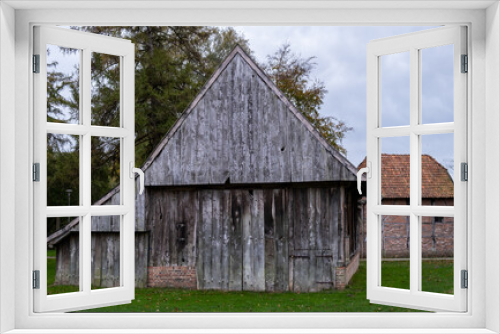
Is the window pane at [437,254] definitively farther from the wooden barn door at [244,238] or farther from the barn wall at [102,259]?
the barn wall at [102,259]

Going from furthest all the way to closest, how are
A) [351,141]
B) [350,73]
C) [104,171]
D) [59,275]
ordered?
[350,73] < [351,141] < [104,171] < [59,275]

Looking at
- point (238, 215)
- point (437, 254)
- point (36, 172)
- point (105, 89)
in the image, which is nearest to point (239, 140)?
point (238, 215)

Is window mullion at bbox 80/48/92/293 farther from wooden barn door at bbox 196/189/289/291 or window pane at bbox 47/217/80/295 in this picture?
window pane at bbox 47/217/80/295

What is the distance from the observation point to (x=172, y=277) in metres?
10.3

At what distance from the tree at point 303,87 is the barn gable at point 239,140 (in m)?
5.35

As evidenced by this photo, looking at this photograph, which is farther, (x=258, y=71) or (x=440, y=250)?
(x=440, y=250)

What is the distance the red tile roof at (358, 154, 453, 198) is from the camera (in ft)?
53.7

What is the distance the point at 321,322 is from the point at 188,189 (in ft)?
25.3

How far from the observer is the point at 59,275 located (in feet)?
34.9

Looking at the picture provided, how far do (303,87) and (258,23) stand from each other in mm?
13069

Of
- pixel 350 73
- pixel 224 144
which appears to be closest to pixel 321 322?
pixel 224 144

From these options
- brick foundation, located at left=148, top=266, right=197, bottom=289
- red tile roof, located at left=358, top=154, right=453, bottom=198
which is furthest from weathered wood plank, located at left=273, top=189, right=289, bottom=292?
red tile roof, located at left=358, top=154, right=453, bottom=198

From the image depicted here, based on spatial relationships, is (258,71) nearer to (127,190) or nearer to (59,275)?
(59,275)

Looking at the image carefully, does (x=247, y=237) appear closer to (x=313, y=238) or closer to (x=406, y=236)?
(x=313, y=238)
